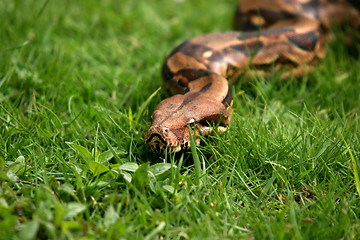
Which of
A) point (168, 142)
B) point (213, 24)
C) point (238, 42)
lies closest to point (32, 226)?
point (168, 142)

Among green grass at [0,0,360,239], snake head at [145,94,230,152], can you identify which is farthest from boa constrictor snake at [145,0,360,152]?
green grass at [0,0,360,239]

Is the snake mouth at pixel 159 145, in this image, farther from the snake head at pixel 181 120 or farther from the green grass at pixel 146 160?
the green grass at pixel 146 160

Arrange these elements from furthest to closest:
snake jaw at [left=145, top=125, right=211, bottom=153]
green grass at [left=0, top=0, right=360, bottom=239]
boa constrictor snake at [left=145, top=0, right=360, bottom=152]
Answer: boa constrictor snake at [left=145, top=0, right=360, bottom=152] < snake jaw at [left=145, top=125, right=211, bottom=153] < green grass at [left=0, top=0, right=360, bottom=239]

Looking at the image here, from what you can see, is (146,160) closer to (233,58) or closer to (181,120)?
(181,120)

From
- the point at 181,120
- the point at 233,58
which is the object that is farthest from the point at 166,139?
the point at 233,58

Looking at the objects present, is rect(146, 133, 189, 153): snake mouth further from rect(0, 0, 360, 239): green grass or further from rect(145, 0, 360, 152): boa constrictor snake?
rect(0, 0, 360, 239): green grass

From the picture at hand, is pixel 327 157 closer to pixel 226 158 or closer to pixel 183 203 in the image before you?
pixel 226 158
